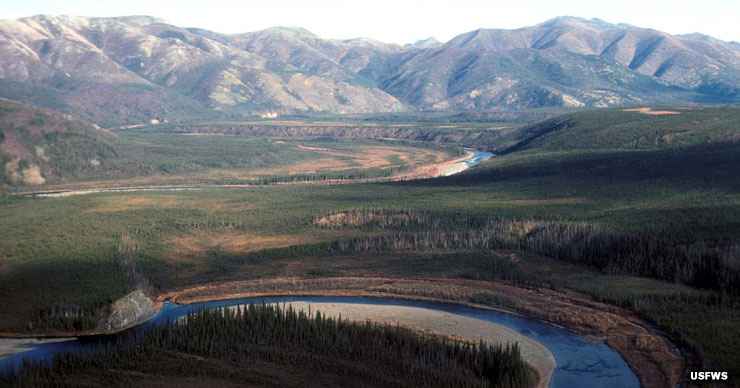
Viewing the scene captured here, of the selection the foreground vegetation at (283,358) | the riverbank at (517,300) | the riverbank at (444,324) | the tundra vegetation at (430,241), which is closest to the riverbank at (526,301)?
the riverbank at (517,300)

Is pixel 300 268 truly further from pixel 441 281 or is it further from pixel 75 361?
pixel 75 361

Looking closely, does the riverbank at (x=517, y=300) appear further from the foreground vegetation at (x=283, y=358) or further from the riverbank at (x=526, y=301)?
the foreground vegetation at (x=283, y=358)

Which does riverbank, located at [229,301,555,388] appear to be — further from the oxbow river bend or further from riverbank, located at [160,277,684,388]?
riverbank, located at [160,277,684,388]

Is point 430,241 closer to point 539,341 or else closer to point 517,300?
point 517,300

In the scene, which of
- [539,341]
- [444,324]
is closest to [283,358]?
[444,324]

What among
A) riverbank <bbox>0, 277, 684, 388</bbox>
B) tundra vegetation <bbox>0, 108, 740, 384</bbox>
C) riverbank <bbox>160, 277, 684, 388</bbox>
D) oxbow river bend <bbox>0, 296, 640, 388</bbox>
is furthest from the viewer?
tundra vegetation <bbox>0, 108, 740, 384</bbox>

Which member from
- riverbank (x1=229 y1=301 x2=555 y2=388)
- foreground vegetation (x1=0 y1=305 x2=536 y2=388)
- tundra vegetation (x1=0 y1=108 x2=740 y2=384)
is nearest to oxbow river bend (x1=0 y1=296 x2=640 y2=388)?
riverbank (x1=229 y1=301 x2=555 y2=388)

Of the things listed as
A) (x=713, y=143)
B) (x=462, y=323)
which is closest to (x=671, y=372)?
(x=462, y=323)
